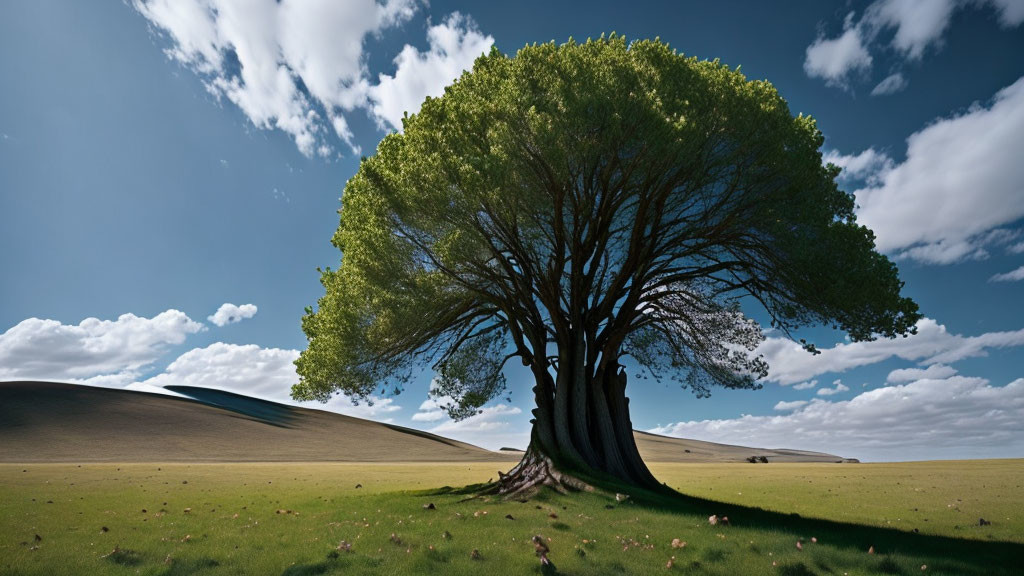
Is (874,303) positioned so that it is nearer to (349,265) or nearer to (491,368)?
(491,368)

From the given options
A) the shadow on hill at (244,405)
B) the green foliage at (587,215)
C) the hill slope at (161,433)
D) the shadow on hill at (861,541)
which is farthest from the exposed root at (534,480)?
the shadow on hill at (244,405)

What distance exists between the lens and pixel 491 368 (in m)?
25.5

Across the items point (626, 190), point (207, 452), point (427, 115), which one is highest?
point (427, 115)

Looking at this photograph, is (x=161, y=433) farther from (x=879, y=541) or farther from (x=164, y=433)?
(x=879, y=541)

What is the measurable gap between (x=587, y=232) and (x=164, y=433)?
7627 cm

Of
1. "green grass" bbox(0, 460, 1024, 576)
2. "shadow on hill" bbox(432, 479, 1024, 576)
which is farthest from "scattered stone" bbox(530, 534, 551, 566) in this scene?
"shadow on hill" bbox(432, 479, 1024, 576)

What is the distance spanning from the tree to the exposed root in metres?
0.10

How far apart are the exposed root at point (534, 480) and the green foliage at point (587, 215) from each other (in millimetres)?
4047

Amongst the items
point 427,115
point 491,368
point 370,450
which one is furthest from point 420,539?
point 370,450

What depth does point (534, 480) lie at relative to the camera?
60.7 feet

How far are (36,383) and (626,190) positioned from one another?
110267 millimetres

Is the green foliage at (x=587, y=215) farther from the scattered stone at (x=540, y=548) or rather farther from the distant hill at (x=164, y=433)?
the distant hill at (x=164, y=433)

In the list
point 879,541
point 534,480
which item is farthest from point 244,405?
point 879,541

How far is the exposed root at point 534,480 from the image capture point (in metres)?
17.5
